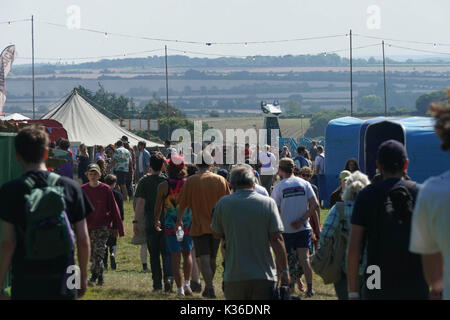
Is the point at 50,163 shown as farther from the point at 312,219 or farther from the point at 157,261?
the point at 312,219

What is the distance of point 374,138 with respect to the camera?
19938mm

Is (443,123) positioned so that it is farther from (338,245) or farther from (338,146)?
(338,146)

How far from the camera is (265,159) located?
69.5 feet

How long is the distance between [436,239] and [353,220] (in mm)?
1149

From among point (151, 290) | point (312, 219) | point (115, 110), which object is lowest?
point (151, 290)

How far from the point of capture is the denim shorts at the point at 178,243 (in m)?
10.8

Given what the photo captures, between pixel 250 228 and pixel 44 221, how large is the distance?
1.99 m

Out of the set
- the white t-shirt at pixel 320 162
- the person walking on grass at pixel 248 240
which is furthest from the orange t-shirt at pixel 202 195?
the white t-shirt at pixel 320 162

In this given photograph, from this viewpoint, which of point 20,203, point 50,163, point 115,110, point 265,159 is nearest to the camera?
point 20,203

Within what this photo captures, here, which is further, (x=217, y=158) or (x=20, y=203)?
(x=217, y=158)

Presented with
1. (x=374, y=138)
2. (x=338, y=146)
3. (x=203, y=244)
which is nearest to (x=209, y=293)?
(x=203, y=244)

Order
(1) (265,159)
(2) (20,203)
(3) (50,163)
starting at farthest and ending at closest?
(1) (265,159) → (3) (50,163) → (2) (20,203)

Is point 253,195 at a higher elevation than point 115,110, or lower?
lower
